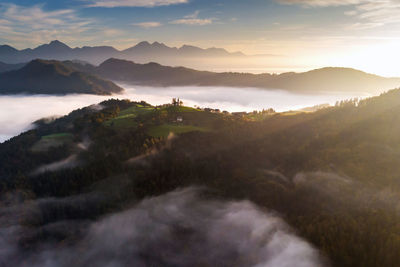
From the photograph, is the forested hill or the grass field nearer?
the forested hill

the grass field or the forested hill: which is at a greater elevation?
the grass field

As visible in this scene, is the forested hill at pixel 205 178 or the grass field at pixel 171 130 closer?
the forested hill at pixel 205 178

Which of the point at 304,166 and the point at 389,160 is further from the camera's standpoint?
the point at 304,166

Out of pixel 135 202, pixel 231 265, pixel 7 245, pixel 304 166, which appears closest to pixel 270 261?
pixel 231 265

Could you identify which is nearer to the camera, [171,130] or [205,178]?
[205,178]

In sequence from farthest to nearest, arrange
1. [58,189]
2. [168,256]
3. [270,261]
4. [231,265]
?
[58,189] < [168,256] < [231,265] < [270,261]

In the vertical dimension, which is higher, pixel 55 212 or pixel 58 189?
pixel 58 189

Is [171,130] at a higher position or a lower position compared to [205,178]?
higher

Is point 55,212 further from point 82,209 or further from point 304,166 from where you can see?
point 304,166

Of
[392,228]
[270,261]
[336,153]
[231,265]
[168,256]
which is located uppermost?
[336,153]

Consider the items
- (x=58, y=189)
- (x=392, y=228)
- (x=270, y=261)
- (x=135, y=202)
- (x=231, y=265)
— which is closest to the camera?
(x=392, y=228)

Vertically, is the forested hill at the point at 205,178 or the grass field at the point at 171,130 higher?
the grass field at the point at 171,130
